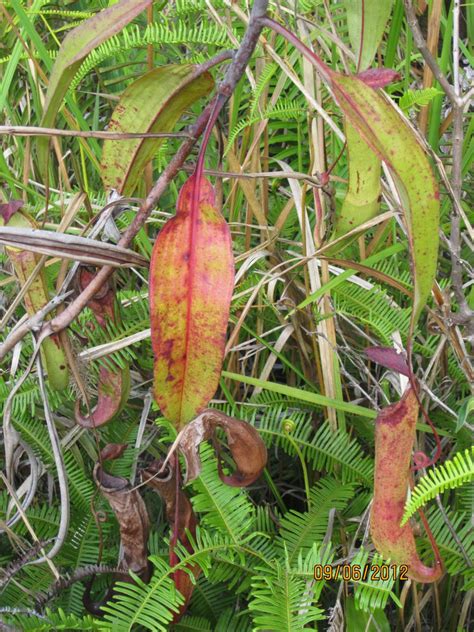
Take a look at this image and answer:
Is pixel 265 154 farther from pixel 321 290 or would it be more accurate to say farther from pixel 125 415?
pixel 125 415

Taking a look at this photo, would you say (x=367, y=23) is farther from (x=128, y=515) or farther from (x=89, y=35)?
Result: (x=128, y=515)

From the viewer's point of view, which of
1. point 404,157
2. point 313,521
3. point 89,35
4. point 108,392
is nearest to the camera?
point 404,157

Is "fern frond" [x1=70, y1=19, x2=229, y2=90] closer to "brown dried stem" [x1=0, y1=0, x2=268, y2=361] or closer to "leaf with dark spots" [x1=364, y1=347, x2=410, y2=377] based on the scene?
"brown dried stem" [x1=0, y1=0, x2=268, y2=361]

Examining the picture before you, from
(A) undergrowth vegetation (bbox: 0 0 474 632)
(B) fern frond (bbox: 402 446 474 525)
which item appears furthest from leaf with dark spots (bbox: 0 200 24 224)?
(B) fern frond (bbox: 402 446 474 525)

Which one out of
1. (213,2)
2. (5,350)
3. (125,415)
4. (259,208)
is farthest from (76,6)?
(5,350)

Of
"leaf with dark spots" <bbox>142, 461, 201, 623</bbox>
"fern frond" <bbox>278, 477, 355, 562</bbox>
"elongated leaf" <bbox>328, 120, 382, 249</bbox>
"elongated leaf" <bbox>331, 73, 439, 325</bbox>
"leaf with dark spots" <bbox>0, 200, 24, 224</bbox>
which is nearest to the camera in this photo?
"elongated leaf" <bbox>331, 73, 439, 325</bbox>

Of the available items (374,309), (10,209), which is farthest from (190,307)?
(374,309)
